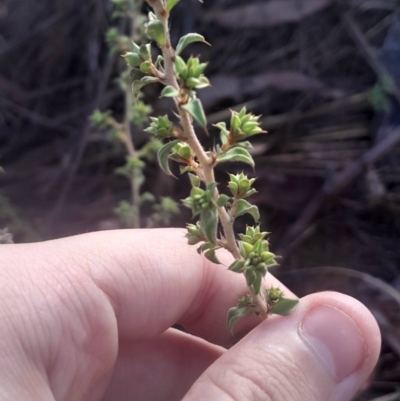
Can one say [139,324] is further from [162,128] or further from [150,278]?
[162,128]

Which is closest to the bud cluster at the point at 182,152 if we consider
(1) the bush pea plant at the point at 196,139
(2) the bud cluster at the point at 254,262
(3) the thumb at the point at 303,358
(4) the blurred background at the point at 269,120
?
(1) the bush pea plant at the point at 196,139

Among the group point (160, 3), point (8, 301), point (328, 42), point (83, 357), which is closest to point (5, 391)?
point (8, 301)

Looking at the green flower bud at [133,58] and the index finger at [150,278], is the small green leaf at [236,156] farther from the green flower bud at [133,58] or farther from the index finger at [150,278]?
the index finger at [150,278]

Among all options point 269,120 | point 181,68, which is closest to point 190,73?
point 181,68

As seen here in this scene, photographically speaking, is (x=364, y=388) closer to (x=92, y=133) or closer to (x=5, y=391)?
(x=5, y=391)

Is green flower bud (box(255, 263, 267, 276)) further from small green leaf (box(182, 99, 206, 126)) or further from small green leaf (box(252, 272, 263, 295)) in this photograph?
small green leaf (box(182, 99, 206, 126))

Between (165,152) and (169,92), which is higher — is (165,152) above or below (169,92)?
below

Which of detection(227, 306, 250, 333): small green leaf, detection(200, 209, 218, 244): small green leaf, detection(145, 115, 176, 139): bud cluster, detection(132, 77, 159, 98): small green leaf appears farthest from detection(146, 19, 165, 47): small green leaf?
detection(227, 306, 250, 333): small green leaf
